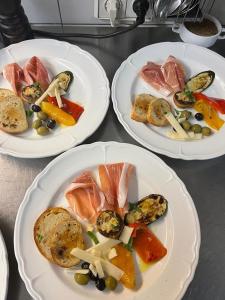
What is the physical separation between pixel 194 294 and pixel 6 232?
1.69ft

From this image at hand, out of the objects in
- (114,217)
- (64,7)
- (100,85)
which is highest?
(64,7)

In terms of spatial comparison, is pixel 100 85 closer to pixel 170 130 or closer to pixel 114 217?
pixel 170 130

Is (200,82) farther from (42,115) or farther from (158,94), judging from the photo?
(42,115)

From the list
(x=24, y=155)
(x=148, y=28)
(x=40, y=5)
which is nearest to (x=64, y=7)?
(x=40, y=5)

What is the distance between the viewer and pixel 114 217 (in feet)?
2.52

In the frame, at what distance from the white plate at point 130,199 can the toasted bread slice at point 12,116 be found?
6.6 inches

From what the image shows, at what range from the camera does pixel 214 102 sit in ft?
3.25

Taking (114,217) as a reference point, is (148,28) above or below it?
above

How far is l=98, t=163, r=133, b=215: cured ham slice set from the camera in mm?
800

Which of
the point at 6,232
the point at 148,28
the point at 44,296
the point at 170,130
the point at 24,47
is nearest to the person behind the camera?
the point at 44,296

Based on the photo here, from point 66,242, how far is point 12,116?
0.41 m

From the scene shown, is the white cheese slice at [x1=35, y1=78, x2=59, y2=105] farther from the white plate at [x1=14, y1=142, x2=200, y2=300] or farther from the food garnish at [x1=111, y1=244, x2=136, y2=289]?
the food garnish at [x1=111, y1=244, x2=136, y2=289]

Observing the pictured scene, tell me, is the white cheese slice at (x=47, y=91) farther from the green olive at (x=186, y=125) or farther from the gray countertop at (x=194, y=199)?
the green olive at (x=186, y=125)

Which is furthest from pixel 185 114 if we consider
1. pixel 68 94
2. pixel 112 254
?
pixel 112 254
